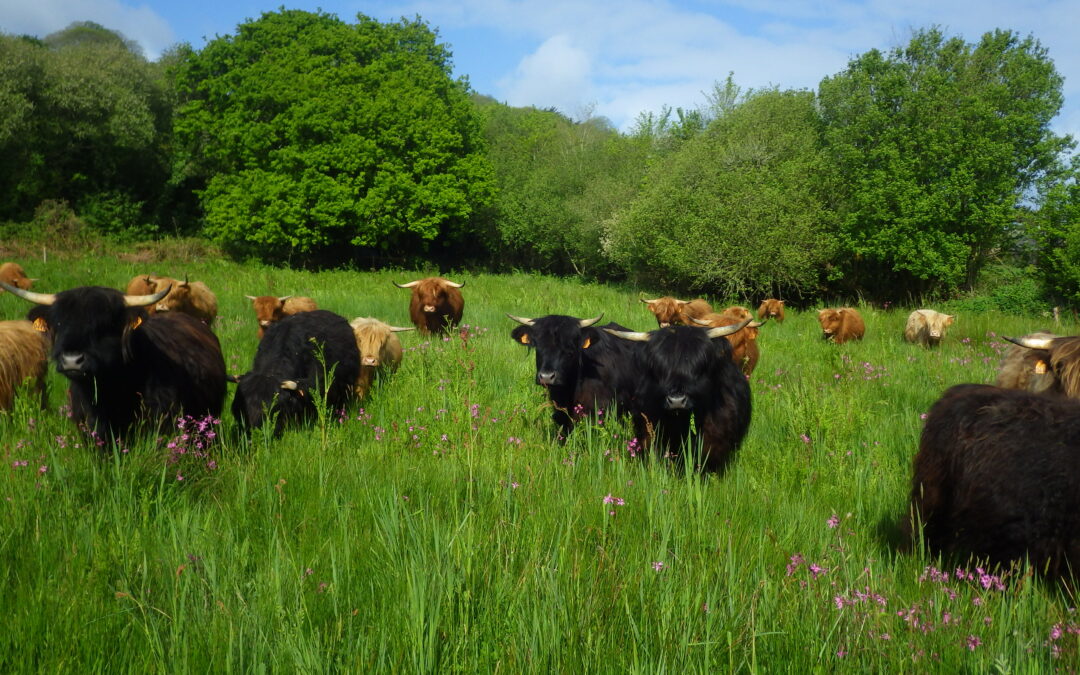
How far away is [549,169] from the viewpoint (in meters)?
43.1

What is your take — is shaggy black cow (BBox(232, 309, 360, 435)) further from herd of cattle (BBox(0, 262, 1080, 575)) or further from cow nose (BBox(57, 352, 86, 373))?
cow nose (BBox(57, 352, 86, 373))

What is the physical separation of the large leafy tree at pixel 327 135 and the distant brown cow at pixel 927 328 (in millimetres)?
22670

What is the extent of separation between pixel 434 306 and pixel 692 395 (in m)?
9.20

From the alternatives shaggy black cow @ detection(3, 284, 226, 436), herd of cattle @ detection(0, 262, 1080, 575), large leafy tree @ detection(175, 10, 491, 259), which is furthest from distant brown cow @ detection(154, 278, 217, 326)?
large leafy tree @ detection(175, 10, 491, 259)

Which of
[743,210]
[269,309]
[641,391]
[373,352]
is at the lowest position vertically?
[373,352]

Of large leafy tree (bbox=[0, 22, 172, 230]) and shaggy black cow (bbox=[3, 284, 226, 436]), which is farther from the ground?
large leafy tree (bbox=[0, 22, 172, 230])

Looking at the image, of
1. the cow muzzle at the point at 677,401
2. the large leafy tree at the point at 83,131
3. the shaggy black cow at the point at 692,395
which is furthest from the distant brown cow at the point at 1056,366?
the large leafy tree at the point at 83,131

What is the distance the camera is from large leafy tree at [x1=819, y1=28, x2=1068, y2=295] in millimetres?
23016

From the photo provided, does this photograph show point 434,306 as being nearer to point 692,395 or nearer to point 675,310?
point 675,310

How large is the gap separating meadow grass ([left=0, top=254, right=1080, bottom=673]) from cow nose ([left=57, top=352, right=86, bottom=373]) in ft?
1.71

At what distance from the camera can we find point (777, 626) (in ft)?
7.44

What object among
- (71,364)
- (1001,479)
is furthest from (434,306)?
(1001,479)

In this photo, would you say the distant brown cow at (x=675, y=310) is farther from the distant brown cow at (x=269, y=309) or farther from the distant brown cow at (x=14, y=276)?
the distant brown cow at (x=14, y=276)

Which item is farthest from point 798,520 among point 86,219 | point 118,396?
point 86,219
